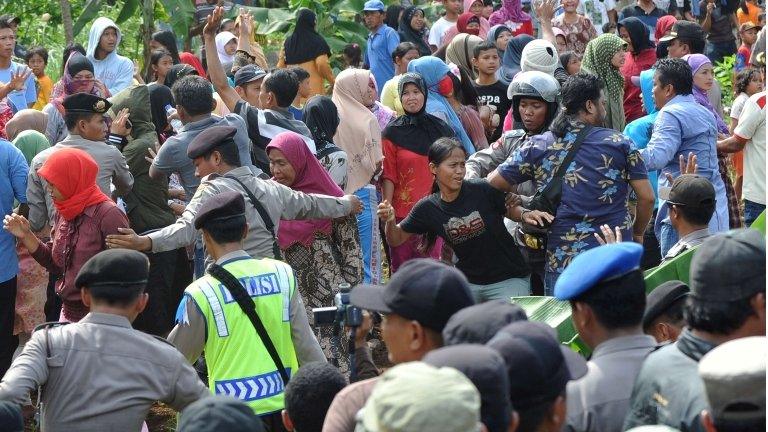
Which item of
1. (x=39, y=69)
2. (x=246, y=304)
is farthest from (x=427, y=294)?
(x=39, y=69)

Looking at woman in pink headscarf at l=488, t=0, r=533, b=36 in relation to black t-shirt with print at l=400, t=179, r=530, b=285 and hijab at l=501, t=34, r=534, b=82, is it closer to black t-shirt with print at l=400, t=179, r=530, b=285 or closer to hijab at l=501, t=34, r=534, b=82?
hijab at l=501, t=34, r=534, b=82

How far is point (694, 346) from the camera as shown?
11.7 feet

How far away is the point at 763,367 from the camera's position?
2916mm

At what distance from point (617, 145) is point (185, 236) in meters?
2.22

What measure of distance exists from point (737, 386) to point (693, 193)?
2.92 m

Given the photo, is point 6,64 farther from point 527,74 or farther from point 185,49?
point 527,74

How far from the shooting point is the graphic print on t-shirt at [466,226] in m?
6.63

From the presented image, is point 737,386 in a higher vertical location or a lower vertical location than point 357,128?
higher

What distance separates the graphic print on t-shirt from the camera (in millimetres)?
6633

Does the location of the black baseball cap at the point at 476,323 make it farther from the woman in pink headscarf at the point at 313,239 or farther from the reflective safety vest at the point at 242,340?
the woman in pink headscarf at the point at 313,239

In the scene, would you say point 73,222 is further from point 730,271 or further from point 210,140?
point 730,271

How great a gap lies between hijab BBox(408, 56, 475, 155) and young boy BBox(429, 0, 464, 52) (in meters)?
5.04

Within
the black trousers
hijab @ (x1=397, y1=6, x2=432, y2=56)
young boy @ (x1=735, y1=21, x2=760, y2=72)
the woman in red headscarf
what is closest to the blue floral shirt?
the woman in red headscarf

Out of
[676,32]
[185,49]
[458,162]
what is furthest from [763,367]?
[185,49]
